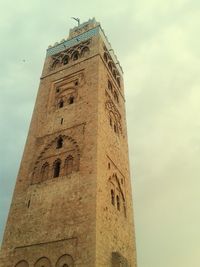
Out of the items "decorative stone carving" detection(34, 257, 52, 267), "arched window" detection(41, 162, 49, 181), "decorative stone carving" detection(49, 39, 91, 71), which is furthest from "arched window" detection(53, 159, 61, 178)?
"decorative stone carving" detection(49, 39, 91, 71)

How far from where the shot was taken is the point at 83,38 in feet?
67.3

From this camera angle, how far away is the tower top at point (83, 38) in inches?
805

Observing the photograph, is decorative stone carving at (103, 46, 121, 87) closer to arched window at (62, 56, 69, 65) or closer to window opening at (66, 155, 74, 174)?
arched window at (62, 56, 69, 65)

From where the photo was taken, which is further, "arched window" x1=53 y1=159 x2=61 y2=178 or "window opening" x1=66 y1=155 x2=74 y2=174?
"arched window" x1=53 y1=159 x2=61 y2=178

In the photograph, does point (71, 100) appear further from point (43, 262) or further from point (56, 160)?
point (43, 262)

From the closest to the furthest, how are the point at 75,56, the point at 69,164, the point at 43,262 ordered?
the point at 43,262 → the point at 69,164 → the point at 75,56

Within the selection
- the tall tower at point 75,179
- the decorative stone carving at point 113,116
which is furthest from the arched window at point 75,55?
the decorative stone carving at point 113,116

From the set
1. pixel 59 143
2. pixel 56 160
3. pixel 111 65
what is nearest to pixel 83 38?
pixel 111 65

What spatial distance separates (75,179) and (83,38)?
1197 centimetres

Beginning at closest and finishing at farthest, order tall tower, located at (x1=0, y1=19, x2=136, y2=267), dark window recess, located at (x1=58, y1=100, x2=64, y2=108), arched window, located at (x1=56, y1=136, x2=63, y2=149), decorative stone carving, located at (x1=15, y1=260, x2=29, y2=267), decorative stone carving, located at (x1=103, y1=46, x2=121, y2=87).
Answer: tall tower, located at (x1=0, y1=19, x2=136, y2=267)
decorative stone carving, located at (x1=15, y1=260, x2=29, y2=267)
arched window, located at (x1=56, y1=136, x2=63, y2=149)
dark window recess, located at (x1=58, y1=100, x2=64, y2=108)
decorative stone carving, located at (x1=103, y1=46, x2=121, y2=87)

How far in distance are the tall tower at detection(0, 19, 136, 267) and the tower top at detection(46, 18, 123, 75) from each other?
1819 mm

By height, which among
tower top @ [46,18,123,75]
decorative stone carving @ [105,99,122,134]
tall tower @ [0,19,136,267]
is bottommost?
tall tower @ [0,19,136,267]

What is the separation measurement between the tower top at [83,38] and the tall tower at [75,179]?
182cm

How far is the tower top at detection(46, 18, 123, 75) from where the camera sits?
67.1 feet
